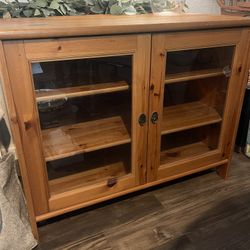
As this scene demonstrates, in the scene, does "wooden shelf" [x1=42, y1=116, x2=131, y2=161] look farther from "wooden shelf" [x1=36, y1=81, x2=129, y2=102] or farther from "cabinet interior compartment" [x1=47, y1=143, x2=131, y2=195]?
"wooden shelf" [x1=36, y1=81, x2=129, y2=102]

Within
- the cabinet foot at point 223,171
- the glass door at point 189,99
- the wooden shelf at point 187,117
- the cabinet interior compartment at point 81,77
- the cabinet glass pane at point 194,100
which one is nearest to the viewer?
the cabinet interior compartment at point 81,77

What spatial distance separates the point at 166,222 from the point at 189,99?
65 centimetres

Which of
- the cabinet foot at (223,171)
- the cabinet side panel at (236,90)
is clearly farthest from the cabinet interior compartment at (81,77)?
the cabinet foot at (223,171)

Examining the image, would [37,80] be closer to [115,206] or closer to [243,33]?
[115,206]

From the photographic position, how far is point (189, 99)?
1.46 metres

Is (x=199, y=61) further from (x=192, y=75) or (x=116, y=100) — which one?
(x=116, y=100)

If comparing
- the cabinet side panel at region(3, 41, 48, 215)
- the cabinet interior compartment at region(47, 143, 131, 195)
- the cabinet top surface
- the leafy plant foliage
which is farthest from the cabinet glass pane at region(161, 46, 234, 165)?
the cabinet side panel at region(3, 41, 48, 215)

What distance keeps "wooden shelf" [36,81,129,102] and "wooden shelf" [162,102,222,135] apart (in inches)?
12.1

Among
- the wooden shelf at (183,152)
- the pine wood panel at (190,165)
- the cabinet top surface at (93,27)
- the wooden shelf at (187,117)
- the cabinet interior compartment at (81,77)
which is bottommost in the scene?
the pine wood panel at (190,165)

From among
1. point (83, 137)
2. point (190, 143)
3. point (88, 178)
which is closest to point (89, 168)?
point (88, 178)

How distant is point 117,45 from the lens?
0.98 meters

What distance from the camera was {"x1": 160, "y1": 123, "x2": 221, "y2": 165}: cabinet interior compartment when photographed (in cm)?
141

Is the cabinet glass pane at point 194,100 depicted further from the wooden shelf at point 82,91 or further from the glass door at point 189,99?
the wooden shelf at point 82,91

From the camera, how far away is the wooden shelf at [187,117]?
4.34 ft
